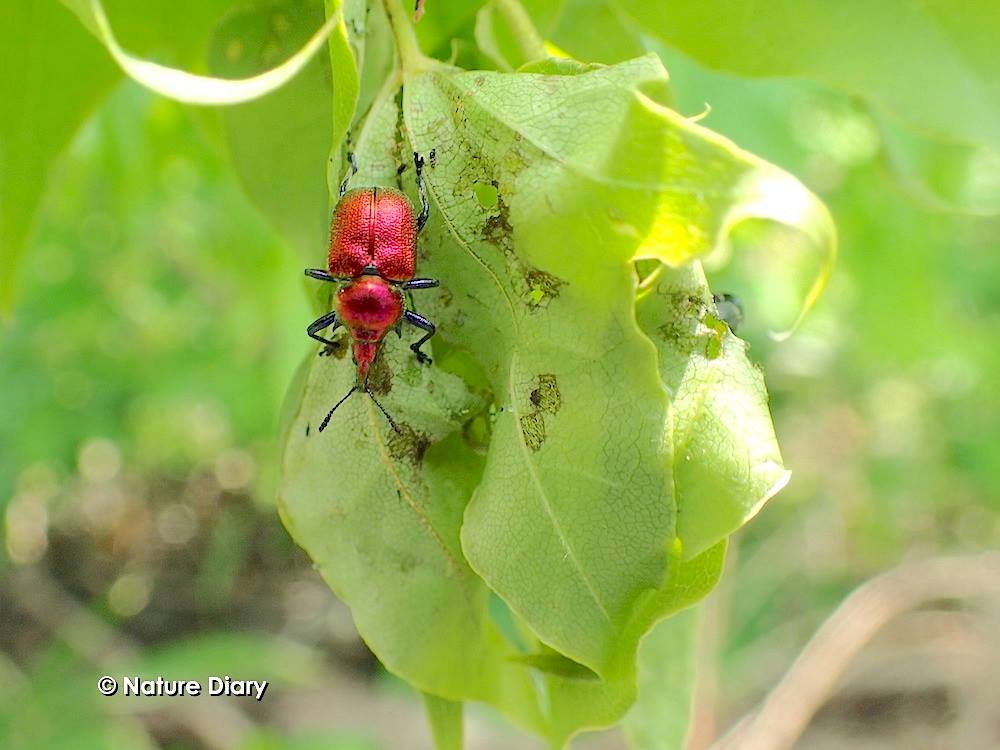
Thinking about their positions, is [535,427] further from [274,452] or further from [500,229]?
[274,452]

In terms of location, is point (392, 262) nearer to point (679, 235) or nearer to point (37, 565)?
point (679, 235)

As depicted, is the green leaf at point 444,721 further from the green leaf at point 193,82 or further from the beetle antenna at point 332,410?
the green leaf at point 193,82

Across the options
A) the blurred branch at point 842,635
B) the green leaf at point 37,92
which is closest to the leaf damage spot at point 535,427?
the green leaf at point 37,92

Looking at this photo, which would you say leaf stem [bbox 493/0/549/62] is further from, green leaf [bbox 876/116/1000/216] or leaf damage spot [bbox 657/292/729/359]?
green leaf [bbox 876/116/1000/216]

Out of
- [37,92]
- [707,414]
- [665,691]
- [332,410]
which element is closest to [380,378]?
[332,410]

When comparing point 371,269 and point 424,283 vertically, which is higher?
point 371,269
